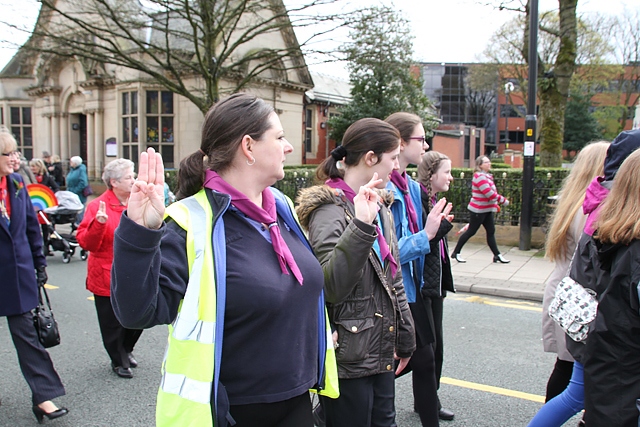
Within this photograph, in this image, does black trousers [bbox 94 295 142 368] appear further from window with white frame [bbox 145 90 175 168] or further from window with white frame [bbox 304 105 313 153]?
window with white frame [bbox 304 105 313 153]

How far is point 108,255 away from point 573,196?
12.0 feet

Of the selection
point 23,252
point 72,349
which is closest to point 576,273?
point 23,252

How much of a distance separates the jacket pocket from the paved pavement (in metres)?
5.57

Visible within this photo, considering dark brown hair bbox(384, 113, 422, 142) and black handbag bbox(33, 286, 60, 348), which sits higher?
dark brown hair bbox(384, 113, 422, 142)

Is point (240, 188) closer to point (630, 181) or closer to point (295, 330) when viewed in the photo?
point (295, 330)

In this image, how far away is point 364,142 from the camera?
2748 mm

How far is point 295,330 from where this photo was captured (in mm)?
1896

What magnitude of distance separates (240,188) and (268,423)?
83 centimetres

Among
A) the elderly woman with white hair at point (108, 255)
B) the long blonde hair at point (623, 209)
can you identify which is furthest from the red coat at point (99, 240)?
the long blonde hair at point (623, 209)

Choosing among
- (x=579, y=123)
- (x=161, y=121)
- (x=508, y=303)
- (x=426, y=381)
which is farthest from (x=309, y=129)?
(x=579, y=123)

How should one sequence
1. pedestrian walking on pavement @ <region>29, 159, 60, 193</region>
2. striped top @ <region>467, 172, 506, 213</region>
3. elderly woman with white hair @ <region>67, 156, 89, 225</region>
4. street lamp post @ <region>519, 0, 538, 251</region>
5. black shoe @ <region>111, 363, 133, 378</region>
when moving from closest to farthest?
1. black shoe @ <region>111, 363, 133, 378</region>
2. striped top @ <region>467, 172, 506, 213</region>
3. street lamp post @ <region>519, 0, 538, 251</region>
4. pedestrian walking on pavement @ <region>29, 159, 60, 193</region>
5. elderly woman with white hair @ <region>67, 156, 89, 225</region>

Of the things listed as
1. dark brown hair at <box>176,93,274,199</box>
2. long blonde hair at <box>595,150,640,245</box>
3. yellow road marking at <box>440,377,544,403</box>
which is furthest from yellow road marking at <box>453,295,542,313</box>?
dark brown hair at <box>176,93,274,199</box>

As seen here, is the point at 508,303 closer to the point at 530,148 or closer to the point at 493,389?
the point at 493,389

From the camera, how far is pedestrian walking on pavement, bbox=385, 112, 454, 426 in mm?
3016
